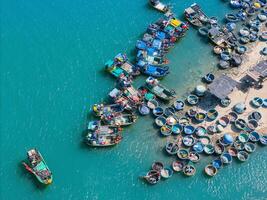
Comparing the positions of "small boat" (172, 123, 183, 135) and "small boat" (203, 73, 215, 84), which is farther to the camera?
"small boat" (203, 73, 215, 84)

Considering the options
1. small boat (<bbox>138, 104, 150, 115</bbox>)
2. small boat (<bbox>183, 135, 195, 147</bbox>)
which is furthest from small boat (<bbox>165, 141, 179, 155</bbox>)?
small boat (<bbox>138, 104, 150, 115</bbox>)

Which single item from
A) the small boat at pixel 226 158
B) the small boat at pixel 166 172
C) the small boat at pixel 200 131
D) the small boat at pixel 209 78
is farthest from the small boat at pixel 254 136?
the small boat at pixel 166 172

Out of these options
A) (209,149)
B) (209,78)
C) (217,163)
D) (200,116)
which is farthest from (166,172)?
(209,78)

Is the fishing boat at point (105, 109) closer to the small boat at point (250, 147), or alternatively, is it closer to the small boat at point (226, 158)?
the small boat at point (226, 158)

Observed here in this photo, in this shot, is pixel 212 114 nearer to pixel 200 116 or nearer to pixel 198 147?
pixel 200 116

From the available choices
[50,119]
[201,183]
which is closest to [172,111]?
[201,183]

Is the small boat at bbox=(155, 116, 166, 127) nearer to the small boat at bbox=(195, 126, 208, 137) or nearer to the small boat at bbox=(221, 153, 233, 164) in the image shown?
the small boat at bbox=(195, 126, 208, 137)

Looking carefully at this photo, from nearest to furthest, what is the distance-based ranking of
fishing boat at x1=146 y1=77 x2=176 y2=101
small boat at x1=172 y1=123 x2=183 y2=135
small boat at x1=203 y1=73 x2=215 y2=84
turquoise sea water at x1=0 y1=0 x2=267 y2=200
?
turquoise sea water at x1=0 y1=0 x2=267 y2=200
small boat at x1=172 y1=123 x2=183 y2=135
fishing boat at x1=146 y1=77 x2=176 y2=101
small boat at x1=203 y1=73 x2=215 y2=84

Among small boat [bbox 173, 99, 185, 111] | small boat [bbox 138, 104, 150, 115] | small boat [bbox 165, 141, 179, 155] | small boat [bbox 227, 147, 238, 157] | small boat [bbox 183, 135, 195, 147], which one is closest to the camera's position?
small boat [bbox 165, 141, 179, 155]
